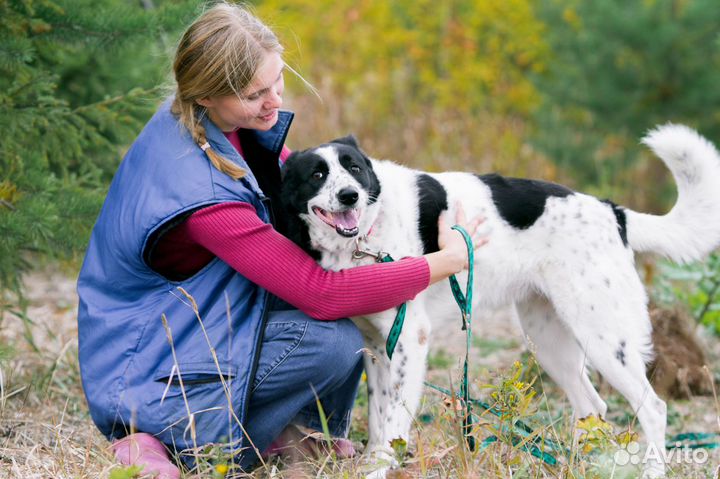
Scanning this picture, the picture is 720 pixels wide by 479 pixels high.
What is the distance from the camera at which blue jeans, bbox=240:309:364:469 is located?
8.32 feet

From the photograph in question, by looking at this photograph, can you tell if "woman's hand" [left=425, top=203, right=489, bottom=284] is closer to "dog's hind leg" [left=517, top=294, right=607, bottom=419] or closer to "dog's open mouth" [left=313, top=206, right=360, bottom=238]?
"dog's open mouth" [left=313, top=206, right=360, bottom=238]

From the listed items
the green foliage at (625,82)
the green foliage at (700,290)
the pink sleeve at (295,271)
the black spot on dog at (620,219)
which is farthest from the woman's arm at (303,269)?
the green foliage at (625,82)

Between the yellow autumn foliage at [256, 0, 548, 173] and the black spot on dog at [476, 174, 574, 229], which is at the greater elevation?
the black spot on dog at [476, 174, 574, 229]

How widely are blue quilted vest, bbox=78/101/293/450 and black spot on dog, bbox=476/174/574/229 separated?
94cm

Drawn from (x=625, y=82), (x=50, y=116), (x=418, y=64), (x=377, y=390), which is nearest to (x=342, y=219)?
(x=377, y=390)

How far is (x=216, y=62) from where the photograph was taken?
2467 millimetres

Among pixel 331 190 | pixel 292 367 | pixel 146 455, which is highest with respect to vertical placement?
pixel 331 190

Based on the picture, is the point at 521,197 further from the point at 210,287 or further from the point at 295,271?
the point at 210,287

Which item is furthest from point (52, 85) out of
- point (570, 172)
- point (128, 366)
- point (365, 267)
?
point (570, 172)

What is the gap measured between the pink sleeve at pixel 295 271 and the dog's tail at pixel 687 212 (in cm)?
104

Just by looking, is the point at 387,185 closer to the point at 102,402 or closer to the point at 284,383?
the point at 284,383

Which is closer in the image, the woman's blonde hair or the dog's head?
the woman's blonde hair

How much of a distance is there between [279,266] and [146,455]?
690 millimetres

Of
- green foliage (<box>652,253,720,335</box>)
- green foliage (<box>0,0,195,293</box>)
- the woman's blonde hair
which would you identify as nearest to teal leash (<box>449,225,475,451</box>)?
the woman's blonde hair
